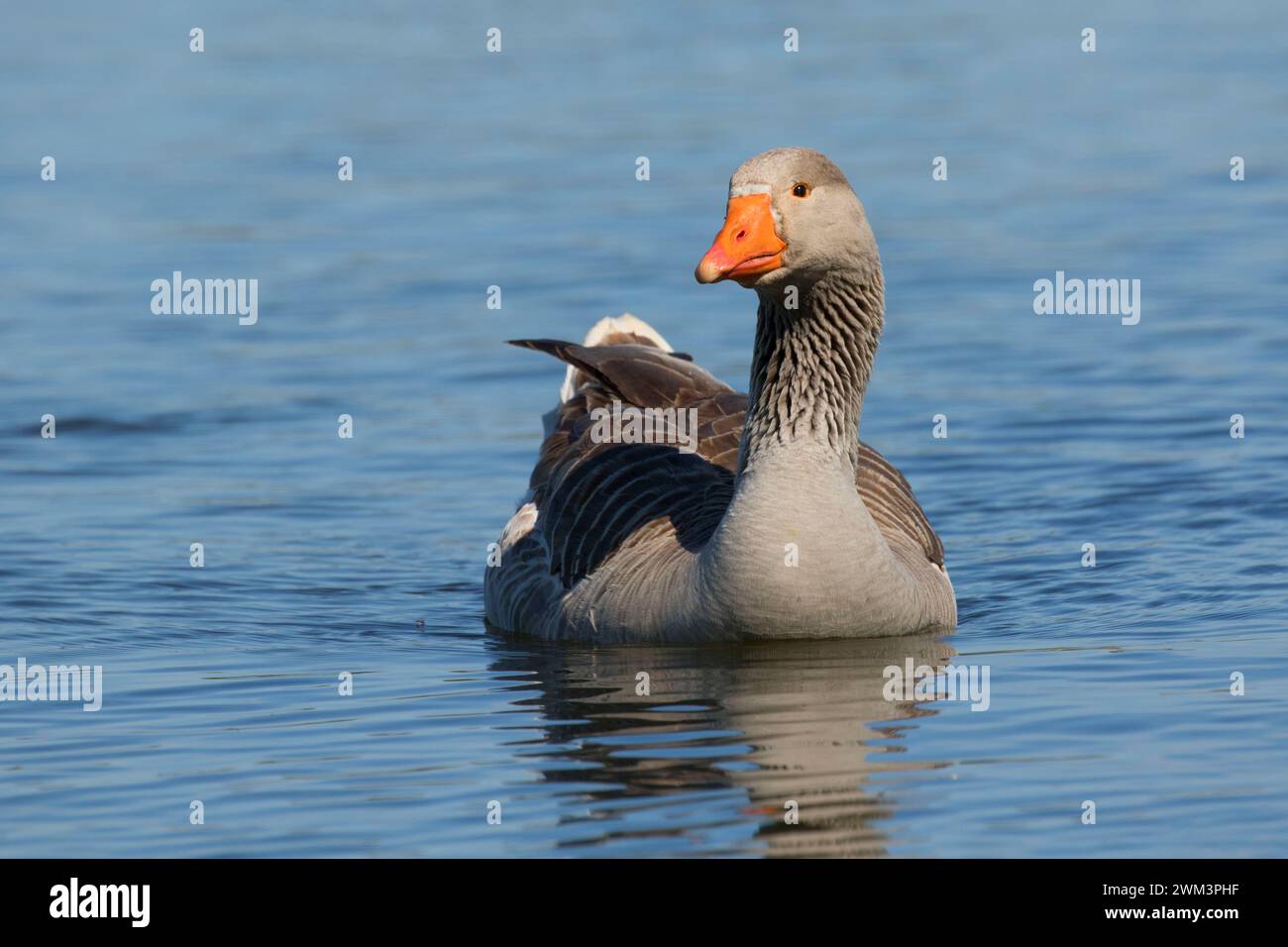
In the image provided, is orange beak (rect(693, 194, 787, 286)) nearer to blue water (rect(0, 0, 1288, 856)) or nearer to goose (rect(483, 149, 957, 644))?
goose (rect(483, 149, 957, 644))

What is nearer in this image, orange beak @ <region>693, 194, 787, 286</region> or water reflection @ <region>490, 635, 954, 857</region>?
water reflection @ <region>490, 635, 954, 857</region>

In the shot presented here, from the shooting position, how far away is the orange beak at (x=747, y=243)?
1021 centimetres

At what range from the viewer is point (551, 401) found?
1898cm

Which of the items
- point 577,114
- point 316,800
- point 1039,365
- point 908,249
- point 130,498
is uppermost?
point 577,114

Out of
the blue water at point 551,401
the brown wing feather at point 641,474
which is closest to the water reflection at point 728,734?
the blue water at point 551,401

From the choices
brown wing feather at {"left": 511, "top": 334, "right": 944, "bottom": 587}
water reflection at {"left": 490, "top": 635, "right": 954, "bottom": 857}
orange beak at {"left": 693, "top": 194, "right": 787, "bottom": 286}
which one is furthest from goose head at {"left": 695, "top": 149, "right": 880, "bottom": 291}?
water reflection at {"left": 490, "top": 635, "right": 954, "bottom": 857}

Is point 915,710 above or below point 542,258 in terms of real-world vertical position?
below

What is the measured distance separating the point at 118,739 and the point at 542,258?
1398 cm

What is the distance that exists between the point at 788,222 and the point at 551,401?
864 cm

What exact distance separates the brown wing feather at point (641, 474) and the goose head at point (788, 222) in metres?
1.51

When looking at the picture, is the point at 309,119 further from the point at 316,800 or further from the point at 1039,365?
the point at 316,800

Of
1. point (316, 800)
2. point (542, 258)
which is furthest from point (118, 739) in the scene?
point (542, 258)

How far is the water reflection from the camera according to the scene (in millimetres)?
8375

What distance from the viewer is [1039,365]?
19.0 metres
